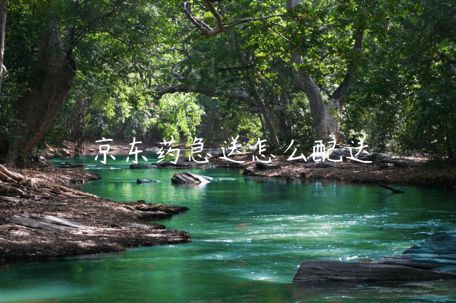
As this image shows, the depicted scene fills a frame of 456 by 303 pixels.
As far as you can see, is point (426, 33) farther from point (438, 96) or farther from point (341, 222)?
point (341, 222)

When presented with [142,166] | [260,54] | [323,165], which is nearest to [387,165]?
[323,165]

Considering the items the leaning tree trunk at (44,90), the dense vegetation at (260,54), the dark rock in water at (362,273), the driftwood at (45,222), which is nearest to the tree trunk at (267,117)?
the dense vegetation at (260,54)

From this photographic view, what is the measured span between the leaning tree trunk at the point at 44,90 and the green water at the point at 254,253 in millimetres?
2942

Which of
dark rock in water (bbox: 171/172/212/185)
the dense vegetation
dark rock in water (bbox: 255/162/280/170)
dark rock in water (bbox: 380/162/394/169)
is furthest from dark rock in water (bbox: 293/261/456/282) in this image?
dark rock in water (bbox: 255/162/280/170)

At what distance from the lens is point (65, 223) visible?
13617 millimetres

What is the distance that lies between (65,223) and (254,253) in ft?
11.4

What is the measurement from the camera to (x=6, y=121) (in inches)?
923

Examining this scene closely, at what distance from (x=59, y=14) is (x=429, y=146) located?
14.3 metres

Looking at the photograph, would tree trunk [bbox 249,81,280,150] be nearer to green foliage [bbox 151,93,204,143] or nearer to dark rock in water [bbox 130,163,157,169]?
dark rock in water [bbox 130,163,157,169]

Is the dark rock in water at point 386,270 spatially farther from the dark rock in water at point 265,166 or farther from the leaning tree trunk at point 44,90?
the dark rock in water at point 265,166

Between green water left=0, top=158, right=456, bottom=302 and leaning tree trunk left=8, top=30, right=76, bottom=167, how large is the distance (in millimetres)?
2942

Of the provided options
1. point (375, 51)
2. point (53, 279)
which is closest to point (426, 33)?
point (375, 51)

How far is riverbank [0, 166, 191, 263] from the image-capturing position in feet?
39.7

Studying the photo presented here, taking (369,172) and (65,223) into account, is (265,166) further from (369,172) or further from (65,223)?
(65,223)
